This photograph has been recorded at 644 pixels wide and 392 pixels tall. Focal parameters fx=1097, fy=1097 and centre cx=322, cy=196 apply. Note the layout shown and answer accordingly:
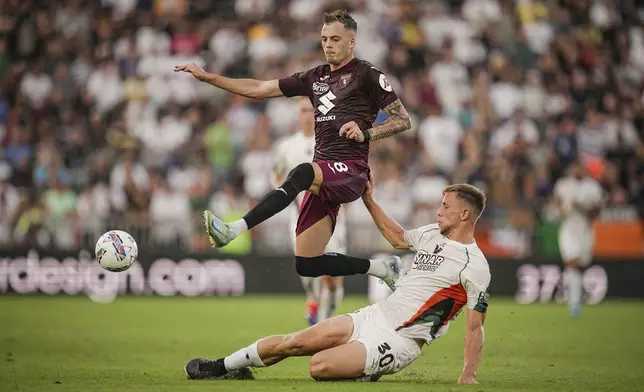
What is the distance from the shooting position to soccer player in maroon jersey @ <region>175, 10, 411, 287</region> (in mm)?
9641

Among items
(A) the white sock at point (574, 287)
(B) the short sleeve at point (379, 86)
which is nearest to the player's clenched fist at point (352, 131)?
(B) the short sleeve at point (379, 86)

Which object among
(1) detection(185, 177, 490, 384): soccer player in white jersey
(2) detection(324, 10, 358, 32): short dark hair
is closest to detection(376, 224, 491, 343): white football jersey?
(1) detection(185, 177, 490, 384): soccer player in white jersey

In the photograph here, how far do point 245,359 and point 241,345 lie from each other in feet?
14.7

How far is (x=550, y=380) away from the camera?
396 inches

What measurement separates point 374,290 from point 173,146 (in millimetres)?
5735

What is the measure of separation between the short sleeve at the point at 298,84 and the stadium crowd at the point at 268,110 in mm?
11950

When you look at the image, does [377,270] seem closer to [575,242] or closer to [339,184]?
[339,184]

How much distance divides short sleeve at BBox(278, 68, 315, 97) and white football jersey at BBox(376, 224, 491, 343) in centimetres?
208

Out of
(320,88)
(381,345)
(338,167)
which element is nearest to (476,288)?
(381,345)

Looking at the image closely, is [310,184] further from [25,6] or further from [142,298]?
[25,6]

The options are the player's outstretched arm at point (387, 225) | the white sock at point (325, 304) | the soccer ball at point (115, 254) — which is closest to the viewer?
the player's outstretched arm at point (387, 225)

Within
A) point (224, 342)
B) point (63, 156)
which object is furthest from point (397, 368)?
point (63, 156)

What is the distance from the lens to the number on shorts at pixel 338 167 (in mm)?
9633

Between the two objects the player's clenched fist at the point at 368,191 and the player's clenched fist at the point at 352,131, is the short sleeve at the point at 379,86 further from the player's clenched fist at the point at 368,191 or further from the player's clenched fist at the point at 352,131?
the player's clenched fist at the point at 368,191
